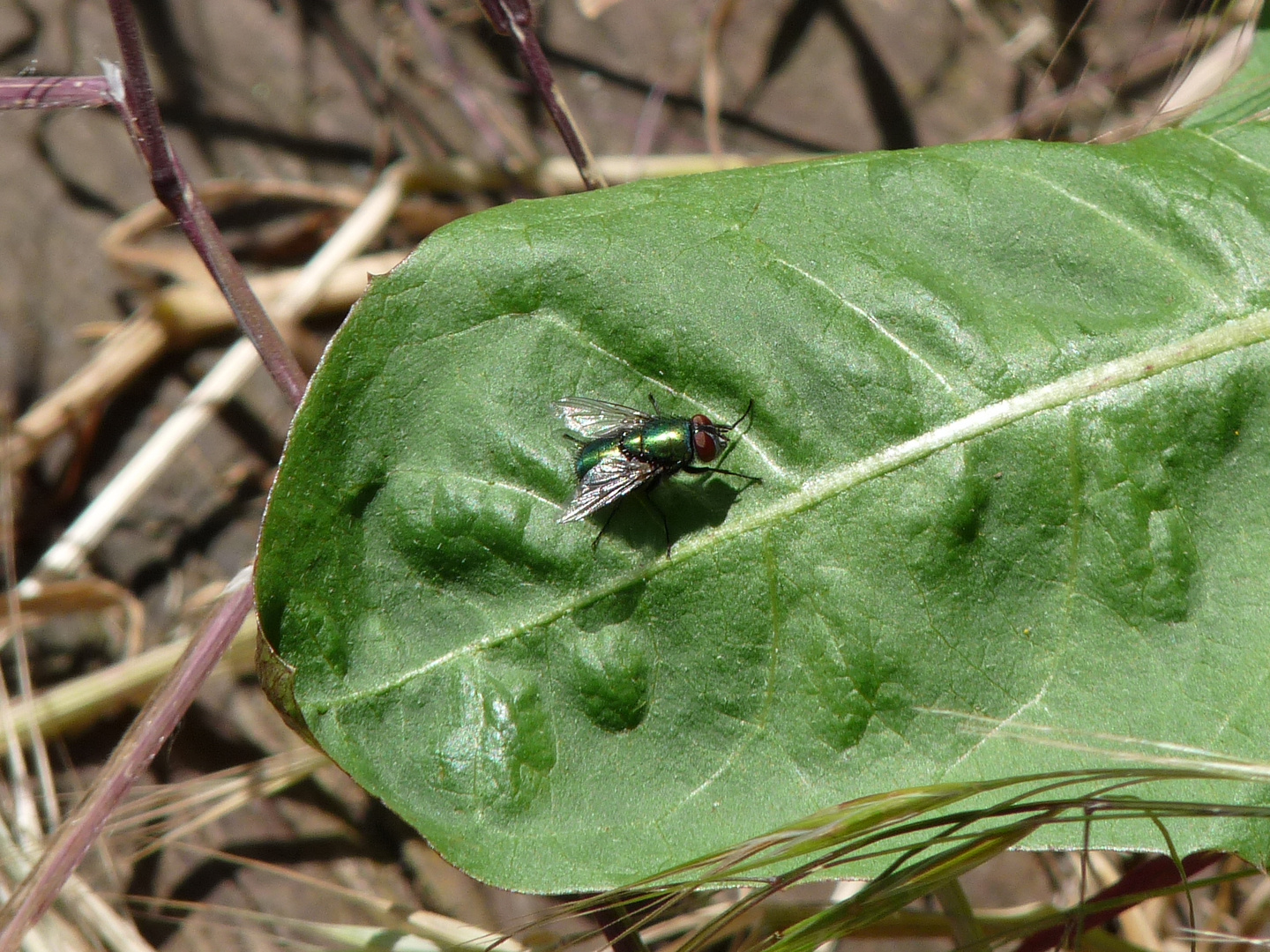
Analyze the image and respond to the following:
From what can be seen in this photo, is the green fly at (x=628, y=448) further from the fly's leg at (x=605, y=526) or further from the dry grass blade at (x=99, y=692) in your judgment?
the dry grass blade at (x=99, y=692)

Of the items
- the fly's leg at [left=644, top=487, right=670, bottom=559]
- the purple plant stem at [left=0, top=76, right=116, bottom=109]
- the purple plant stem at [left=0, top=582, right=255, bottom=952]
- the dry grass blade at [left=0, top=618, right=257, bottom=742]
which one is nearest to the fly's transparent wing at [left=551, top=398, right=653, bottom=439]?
the fly's leg at [left=644, top=487, right=670, bottom=559]

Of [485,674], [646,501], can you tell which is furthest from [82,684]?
[646,501]

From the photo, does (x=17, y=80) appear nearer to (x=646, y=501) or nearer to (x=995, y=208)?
(x=646, y=501)

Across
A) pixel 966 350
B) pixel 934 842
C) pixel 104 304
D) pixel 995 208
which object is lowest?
pixel 934 842

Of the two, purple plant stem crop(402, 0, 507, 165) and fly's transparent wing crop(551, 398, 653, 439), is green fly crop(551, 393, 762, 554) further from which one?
purple plant stem crop(402, 0, 507, 165)

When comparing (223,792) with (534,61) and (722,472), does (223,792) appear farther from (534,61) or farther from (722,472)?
(534,61)

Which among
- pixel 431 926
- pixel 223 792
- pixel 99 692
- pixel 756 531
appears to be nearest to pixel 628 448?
pixel 756 531
